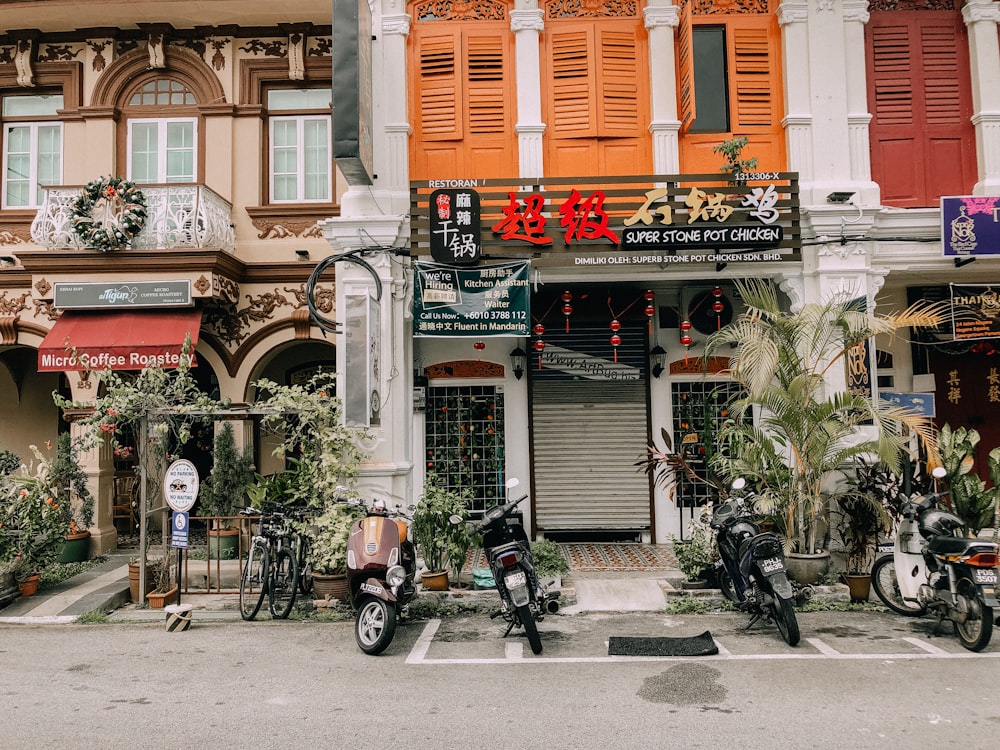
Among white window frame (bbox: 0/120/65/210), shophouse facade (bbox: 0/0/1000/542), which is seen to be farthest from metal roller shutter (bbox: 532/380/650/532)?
white window frame (bbox: 0/120/65/210)

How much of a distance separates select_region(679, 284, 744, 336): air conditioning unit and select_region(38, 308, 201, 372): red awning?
716 cm

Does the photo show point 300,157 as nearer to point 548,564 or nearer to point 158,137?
point 158,137

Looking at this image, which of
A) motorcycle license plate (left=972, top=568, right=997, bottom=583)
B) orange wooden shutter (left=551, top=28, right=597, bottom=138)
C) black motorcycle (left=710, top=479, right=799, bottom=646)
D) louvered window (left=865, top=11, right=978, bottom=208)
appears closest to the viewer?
motorcycle license plate (left=972, top=568, right=997, bottom=583)

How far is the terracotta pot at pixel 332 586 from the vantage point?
775cm

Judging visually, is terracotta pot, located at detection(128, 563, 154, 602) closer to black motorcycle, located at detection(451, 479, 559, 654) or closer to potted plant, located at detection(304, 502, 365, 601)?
potted plant, located at detection(304, 502, 365, 601)

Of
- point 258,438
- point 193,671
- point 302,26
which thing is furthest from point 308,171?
point 193,671

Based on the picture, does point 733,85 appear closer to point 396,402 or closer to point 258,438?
point 396,402

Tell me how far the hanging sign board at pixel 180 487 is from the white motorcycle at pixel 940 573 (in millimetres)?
7271

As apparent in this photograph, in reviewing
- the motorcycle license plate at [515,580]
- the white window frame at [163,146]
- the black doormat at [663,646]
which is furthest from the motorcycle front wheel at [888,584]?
the white window frame at [163,146]

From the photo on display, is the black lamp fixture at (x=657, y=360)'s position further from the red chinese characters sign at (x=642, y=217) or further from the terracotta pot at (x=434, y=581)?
the terracotta pot at (x=434, y=581)

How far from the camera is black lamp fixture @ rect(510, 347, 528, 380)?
1069 centimetres

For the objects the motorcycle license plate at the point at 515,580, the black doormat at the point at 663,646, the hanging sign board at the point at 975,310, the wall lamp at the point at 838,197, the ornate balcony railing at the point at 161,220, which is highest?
the ornate balcony railing at the point at 161,220

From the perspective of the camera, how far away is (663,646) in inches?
251

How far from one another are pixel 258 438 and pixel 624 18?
332 inches
